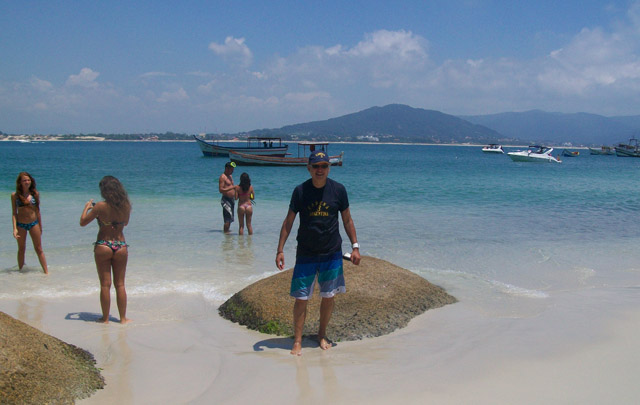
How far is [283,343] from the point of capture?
472 centimetres

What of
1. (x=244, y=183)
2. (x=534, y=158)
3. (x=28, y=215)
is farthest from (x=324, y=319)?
(x=534, y=158)

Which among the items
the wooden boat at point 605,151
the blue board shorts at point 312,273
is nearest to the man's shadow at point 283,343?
the blue board shorts at point 312,273

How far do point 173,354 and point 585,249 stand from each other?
27.9ft

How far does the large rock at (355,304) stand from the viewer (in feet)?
16.5

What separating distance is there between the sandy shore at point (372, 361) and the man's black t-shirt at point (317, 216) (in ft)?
3.05

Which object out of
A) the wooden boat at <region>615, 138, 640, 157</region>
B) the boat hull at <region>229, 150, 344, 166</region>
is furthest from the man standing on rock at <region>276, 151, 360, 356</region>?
the wooden boat at <region>615, 138, 640, 157</region>

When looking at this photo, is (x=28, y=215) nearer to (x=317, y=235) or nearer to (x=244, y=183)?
(x=244, y=183)

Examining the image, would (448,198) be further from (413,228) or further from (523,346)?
(523,346)

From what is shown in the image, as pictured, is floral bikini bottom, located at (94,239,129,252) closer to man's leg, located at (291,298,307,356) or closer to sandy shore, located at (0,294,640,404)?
sandy shore, located at (0,294,640,404)

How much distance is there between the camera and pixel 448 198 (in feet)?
68.2

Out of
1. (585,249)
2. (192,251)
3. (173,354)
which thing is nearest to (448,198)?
(585,249)

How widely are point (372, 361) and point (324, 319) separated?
0.55m

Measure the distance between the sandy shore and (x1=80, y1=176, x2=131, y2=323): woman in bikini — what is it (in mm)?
476

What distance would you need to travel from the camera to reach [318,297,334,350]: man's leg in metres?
4.44
